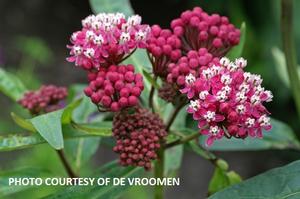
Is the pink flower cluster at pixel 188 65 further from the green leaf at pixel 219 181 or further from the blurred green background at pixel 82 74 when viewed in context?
the blurred green background at pixel 82 74

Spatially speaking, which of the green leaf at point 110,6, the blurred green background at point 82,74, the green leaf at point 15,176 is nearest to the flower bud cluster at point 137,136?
the green leaf at point 15,176

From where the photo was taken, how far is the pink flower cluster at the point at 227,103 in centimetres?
133

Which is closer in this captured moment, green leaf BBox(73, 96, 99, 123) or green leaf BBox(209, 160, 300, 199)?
green leaf BBox(209, 160, 300, 199)

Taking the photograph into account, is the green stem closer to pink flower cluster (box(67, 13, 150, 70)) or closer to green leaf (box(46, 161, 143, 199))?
green leaf (box(46, 161, 143, 199))

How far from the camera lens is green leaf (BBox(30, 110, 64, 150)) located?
4.32 feet

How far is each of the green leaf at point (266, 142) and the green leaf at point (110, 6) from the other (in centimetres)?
48

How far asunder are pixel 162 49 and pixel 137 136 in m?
0.22

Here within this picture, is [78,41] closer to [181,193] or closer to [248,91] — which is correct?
[248,91]

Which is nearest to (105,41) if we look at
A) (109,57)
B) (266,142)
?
(109,57)

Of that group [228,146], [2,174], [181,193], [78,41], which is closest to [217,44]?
[78,41]

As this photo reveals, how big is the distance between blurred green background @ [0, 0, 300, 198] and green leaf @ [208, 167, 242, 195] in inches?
90.8

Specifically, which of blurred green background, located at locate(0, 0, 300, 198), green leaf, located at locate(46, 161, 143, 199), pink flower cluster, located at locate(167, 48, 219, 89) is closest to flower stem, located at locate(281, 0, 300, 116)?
pink flower cluster, located at locate(167, 48, 219, 89)

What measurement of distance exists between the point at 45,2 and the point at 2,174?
17.5 feet

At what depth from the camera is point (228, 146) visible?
1945 mm
